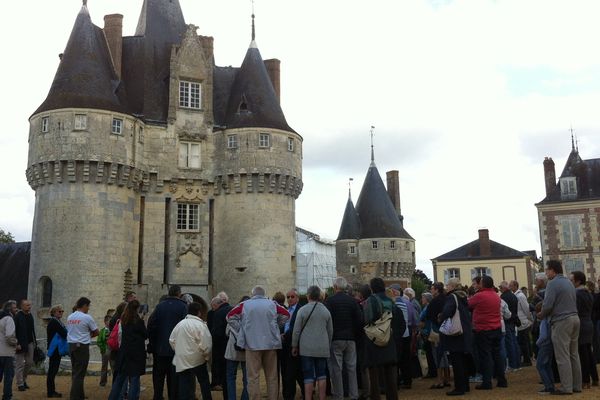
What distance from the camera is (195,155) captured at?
1133 inches

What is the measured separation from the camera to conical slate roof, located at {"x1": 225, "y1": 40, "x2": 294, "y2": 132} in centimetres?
2898

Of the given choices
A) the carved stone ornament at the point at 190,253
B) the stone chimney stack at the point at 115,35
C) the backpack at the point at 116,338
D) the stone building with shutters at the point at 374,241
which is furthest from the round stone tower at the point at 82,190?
Result: the stone building with shutters at the point at 374,241

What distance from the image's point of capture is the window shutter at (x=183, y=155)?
93.4 ft

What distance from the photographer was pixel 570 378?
9398 mm

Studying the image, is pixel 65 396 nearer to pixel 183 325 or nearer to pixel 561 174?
pixel 183 325

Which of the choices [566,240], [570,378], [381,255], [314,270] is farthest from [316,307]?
[314,270]

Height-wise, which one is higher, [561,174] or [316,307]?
[561,174]

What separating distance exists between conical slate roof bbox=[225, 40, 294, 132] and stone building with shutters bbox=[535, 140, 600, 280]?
20424 mm

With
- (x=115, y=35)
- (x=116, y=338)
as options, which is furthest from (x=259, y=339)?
(x=115, y=35)

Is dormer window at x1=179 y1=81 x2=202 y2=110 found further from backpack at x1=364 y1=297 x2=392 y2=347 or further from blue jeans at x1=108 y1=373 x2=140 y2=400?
backpack at x1=364 y1=297 x2=392 y2=347

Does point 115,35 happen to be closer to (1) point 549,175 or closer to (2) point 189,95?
(2) point 189,95

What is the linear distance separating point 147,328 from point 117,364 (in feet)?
2.29

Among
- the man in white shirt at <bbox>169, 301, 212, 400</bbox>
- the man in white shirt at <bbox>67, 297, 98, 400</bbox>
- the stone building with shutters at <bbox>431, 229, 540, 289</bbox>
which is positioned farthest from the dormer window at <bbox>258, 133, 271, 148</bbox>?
the stone building with shutters at <bbox>431, 229, 540, 289</bbox>

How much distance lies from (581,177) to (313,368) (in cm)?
A: 3718
